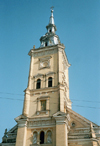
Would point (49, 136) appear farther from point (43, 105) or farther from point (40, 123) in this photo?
point (43, 105)

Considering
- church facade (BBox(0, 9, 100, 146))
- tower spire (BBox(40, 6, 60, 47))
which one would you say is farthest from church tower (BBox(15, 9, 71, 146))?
tower spire (BBox(40, 6, 60, 47))

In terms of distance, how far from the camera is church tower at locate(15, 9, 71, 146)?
25.5m

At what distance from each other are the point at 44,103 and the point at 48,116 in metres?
2.49

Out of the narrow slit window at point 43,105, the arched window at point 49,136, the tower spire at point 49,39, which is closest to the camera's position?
the arched window at point 49,136

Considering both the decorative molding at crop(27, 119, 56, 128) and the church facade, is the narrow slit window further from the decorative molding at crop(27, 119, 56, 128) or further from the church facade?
the decorative molding at crop(27, 119, 56, 128)

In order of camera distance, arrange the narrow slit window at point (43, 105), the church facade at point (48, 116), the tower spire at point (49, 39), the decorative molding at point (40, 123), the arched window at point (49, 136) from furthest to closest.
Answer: the tower spire at point (49, 39), the narrow slit window at point (43, 105), the decorative molding at point (40, 123), the church facade at point (48, 116), the arched window at point (49, 136)

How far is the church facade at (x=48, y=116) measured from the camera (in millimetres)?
25469

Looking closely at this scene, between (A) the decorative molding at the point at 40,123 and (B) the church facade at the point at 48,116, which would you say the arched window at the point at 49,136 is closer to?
(B) the church facade at the point at 48,116

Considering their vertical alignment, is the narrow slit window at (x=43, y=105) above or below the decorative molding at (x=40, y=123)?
above

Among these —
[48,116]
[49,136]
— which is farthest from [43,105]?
[49,136]

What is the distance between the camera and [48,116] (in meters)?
27.0

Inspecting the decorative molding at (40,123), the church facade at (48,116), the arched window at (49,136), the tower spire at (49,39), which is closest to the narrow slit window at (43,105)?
the church facade at (48,116)

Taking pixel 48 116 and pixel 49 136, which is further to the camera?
pixel 48 116

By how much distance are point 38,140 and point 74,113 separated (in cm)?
758
